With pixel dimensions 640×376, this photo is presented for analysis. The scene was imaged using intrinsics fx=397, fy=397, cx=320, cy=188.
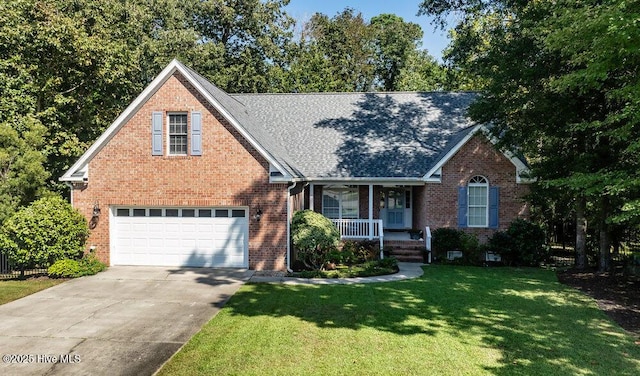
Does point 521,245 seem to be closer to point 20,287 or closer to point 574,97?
point 574,97

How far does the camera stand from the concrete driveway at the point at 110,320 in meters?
6.62

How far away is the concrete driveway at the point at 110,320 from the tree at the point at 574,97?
390 inches

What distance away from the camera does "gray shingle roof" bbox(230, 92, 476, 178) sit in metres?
17.2

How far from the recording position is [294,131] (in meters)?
19.4

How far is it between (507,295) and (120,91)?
836 inches

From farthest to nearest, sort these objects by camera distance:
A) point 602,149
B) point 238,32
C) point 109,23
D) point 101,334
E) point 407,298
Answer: point 238,32, point 109,23, point 602,149, point 407,298, point 101,334

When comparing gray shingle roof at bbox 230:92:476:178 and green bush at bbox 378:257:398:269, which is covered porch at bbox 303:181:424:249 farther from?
green bush at bbox 378:257:398:269

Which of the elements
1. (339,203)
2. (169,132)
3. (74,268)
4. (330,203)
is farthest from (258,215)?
(74,268)

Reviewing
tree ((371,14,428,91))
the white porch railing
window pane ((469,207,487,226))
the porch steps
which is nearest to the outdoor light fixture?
the white porch railing

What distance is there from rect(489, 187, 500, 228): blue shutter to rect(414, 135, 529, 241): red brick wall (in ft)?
0.53

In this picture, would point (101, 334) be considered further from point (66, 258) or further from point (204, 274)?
point (66, 258)

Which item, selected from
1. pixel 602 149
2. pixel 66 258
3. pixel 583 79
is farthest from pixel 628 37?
pixel 66 258

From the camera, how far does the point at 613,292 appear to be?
1115 cm

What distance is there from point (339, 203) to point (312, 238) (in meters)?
5.58
